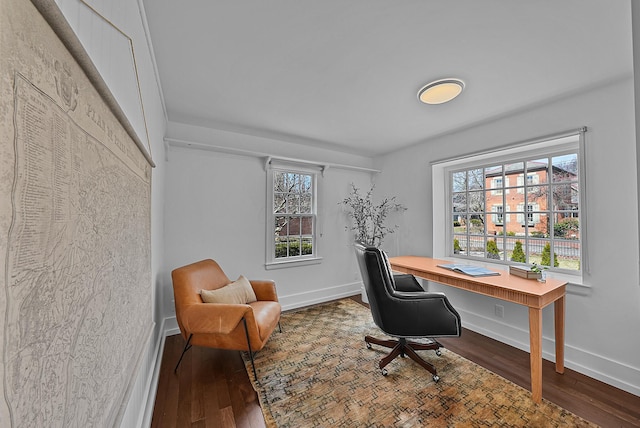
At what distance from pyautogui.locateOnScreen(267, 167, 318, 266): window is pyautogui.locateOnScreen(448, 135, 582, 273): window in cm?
195

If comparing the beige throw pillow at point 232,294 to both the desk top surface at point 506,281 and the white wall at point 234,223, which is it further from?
the desk top surface at point 506,281

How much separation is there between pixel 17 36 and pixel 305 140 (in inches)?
132

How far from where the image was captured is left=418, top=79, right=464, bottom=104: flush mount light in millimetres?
2043

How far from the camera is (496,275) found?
242 cm

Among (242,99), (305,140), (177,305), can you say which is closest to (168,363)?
(177,305)

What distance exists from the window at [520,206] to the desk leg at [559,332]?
0.53m

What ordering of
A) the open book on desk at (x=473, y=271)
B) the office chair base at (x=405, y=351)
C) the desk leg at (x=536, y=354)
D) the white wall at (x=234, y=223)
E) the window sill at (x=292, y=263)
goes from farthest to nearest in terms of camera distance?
the window sill at (x=292, y=263) → the white wall at (x=234, y=223) → the open book on desk at (x=473, y=271) → the office chair base at (x=405, y=351) → the desk leg at (x=536, y=354)

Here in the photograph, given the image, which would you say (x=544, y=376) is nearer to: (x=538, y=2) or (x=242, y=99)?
(x=538, y=2)

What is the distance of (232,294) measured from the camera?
7.99ft

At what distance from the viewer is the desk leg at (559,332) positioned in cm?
215

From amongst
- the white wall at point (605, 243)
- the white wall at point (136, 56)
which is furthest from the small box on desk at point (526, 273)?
the white wall at point (136, 56)

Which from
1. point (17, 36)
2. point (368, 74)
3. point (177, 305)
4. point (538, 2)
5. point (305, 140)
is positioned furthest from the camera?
point (305, 140)

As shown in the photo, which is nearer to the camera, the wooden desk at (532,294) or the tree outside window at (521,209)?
the wooden desk at (532,294)

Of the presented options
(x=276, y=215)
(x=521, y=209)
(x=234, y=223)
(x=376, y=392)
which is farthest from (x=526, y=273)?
(x=234, y=223)
